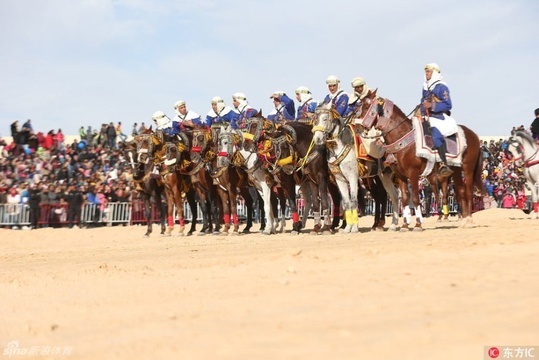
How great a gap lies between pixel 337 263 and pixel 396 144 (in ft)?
26.5

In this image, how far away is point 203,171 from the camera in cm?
2378

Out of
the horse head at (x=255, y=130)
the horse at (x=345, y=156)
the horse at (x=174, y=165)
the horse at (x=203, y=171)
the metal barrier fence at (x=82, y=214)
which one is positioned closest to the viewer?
the horse at (x=345, y=156)

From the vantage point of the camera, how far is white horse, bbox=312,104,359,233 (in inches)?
762

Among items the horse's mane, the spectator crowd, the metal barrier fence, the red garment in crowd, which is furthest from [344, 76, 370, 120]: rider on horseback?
the red garment in crowd

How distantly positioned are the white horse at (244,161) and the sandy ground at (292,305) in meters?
8.64

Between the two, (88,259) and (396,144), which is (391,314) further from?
(396,144)

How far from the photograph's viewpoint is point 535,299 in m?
7.37

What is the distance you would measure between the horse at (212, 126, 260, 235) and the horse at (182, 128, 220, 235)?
0.28 metres

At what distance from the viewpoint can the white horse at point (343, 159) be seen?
1935 centimetres

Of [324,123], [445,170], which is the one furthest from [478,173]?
[324,123]

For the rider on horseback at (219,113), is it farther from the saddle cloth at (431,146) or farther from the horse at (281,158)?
the saddle cloth at (431,146)

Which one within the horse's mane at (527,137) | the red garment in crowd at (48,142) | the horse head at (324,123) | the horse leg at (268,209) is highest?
the red garment in crowd at (48,142)

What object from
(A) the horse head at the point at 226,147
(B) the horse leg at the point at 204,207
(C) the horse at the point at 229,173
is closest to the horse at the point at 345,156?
(C) the horse at the point at 229,173

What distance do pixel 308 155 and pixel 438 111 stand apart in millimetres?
3102
